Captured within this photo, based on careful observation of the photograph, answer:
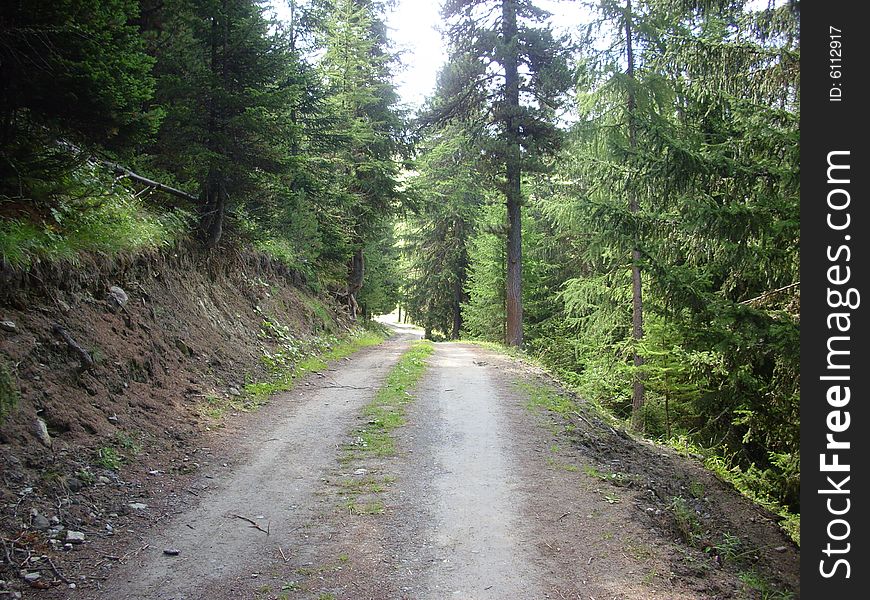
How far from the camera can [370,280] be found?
29.5 m

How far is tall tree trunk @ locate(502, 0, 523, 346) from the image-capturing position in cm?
1670

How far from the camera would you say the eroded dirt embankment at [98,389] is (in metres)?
4.45

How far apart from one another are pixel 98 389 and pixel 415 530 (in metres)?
4.37

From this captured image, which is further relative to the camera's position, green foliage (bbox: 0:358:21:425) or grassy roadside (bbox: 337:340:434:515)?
grassy roadside (bbox: 337:340:434:515)

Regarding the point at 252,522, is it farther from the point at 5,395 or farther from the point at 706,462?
the point at 706,462

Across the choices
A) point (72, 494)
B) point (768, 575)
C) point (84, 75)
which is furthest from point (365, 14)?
point (768, 575)

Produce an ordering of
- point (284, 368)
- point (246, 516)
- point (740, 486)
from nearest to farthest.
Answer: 1. point (246, 516)
2. point (740, 486)
3. point (284, 368)

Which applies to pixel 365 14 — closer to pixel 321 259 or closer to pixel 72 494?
pixel 321 259

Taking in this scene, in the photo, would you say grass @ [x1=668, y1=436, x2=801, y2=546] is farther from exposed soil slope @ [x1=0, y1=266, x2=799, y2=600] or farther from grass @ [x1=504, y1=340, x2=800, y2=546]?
exposed soil slope @ [x1=0, y1=266, x2=799, y2=600]

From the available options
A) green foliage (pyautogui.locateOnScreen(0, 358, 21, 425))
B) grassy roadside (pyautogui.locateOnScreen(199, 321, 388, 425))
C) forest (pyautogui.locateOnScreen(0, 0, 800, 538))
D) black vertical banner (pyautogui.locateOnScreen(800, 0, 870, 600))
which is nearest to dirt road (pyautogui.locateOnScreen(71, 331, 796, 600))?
grassy roadside (pyautogui.locateOnScreen(199, 321, 388, 425))

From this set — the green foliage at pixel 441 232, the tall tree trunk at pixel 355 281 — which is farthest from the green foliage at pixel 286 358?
the green foliage at pixel 441 232

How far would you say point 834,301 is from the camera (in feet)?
14.7

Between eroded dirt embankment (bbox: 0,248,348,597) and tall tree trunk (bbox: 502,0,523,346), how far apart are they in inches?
415

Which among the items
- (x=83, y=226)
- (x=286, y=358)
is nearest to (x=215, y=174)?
(x=83, y=226)
